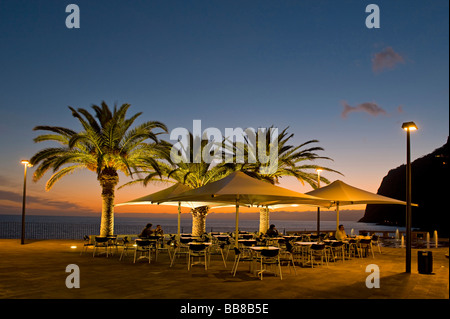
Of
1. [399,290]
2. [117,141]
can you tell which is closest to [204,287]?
[399,290]

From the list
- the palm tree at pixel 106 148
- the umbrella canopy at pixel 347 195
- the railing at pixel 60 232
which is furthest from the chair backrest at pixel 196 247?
the railing at pixel 60 232

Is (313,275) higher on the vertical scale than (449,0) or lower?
lower

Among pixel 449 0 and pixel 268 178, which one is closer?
pixel 449 0

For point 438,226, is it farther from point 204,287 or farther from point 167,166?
point 204,287

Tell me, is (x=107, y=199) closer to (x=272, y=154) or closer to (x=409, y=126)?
(x=272, y=154)

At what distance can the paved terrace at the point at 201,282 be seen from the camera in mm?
8820

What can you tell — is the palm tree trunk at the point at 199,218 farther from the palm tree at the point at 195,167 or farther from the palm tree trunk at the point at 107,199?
the palm tree trunk at the point at 107,199

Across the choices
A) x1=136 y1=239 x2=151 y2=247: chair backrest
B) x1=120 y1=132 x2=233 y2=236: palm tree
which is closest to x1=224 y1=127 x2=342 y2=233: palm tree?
x1=120 y1=132 x2=233 y2=236: palm tree

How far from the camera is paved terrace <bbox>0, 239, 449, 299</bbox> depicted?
8820mm

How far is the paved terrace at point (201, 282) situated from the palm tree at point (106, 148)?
8020mm

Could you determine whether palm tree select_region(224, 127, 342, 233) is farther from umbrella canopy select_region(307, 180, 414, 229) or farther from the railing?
the railing

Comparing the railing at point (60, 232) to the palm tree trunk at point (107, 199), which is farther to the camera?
the railing at point (60, 232)
